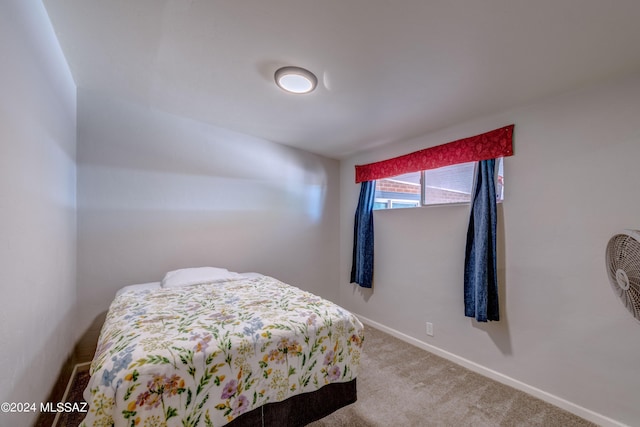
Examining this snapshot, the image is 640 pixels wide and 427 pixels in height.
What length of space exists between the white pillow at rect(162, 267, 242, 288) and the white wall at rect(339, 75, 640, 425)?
2070 millimetres

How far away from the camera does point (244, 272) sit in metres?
2.81

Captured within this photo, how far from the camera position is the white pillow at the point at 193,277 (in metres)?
2.05

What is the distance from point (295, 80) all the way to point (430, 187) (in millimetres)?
1707

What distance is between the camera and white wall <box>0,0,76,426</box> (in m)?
1.01

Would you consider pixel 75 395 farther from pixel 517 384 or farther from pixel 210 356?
pixel 517 384

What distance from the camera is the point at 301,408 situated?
131 centimetres

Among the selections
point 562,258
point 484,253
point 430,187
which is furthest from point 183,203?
point 562,258

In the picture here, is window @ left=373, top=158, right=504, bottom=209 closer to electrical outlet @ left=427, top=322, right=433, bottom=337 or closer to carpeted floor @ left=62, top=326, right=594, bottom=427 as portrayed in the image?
electrical outlet @ left=427, top=322, right=433, bottom=337

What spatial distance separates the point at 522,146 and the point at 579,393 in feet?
5.67

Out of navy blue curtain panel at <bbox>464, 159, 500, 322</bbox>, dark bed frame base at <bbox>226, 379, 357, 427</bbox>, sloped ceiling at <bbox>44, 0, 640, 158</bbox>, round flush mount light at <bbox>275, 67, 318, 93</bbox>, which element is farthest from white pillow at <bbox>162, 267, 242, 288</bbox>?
navy blue curtain panel at <bbox>464, 159, 500, 322</bbox>

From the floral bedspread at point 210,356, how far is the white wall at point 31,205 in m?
0.31

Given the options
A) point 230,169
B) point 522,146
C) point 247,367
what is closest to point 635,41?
point 522,146

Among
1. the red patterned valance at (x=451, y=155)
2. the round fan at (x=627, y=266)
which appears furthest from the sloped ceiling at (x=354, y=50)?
the round fan at (x=627, y=266)

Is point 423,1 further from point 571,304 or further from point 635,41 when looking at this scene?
point 571,304
